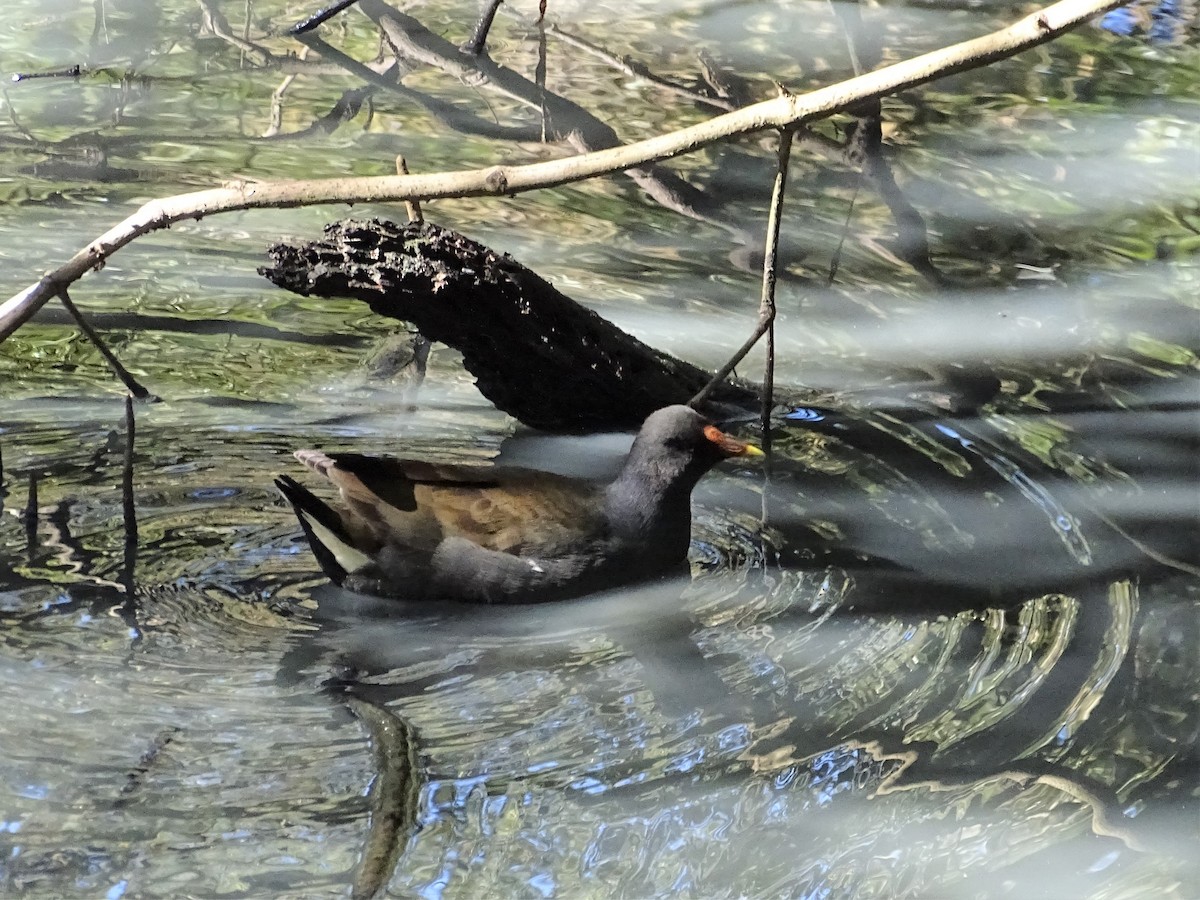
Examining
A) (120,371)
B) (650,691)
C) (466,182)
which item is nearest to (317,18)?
(120,371)

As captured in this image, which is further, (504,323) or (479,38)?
(479,38)

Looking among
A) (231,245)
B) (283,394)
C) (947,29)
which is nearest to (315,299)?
(231,245)

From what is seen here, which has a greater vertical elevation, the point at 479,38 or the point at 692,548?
the point at 479,38

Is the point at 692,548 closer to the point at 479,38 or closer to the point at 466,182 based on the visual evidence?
the point at 466,182

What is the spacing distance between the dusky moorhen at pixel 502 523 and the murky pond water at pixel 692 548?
85 mm

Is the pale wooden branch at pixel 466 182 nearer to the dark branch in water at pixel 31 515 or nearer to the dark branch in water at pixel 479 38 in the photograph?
the dark branch in water at pixel 31 515

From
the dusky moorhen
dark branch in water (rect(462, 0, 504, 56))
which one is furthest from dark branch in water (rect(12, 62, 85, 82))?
the dusky moorhen

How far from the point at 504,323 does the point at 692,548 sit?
1.09 m

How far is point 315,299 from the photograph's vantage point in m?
6.45

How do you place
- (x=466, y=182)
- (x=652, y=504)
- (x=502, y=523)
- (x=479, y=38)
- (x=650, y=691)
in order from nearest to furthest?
(x=650, y=691)
(x=466, y=182)
(x=502, y=523)
(x=652, y=504)
(x=479, y=38)

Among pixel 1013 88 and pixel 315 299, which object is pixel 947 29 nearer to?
pixel 1013 88

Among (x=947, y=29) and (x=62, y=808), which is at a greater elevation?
(x=947, y=29)

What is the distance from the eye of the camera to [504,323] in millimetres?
5078

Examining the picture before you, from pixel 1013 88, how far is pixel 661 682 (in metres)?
5.81
